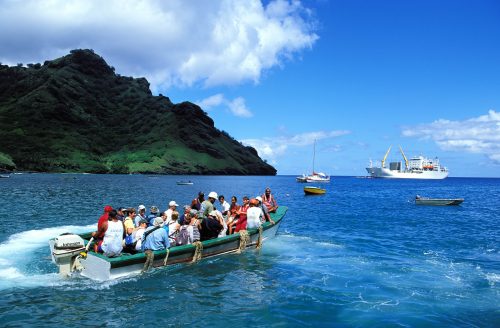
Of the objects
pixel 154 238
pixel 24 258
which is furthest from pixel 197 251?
pixel 24 258

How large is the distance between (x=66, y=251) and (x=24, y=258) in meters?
5.61

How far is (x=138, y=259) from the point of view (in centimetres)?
1495

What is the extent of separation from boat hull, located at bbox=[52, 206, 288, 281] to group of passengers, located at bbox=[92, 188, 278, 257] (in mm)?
462

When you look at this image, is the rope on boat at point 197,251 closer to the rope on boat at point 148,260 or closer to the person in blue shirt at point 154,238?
the person in blue shirt at point 154,238

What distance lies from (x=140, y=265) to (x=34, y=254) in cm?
801

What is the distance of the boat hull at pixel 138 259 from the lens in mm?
14203

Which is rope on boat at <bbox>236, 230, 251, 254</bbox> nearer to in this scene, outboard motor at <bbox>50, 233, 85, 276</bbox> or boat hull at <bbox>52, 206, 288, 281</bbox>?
boat hull at <bbox>52, 206, 288, 281</bbox>

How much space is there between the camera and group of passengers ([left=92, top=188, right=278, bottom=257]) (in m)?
14.8

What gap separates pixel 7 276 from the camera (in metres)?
15.3

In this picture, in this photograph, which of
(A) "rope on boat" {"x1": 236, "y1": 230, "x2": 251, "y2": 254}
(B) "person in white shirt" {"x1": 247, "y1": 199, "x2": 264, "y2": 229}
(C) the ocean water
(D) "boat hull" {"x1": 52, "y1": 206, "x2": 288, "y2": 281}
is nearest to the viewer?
(C) the ocean water

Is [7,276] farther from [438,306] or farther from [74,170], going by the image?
[74,170]

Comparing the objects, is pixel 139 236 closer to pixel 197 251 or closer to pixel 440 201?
pixel 197 251

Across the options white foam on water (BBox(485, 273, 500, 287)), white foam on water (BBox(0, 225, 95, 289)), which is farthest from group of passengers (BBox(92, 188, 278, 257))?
white foam on water (BBox(485, 273, 500, 287))

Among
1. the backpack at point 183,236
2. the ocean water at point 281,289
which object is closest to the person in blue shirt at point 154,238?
the ocean water at point 281,289
